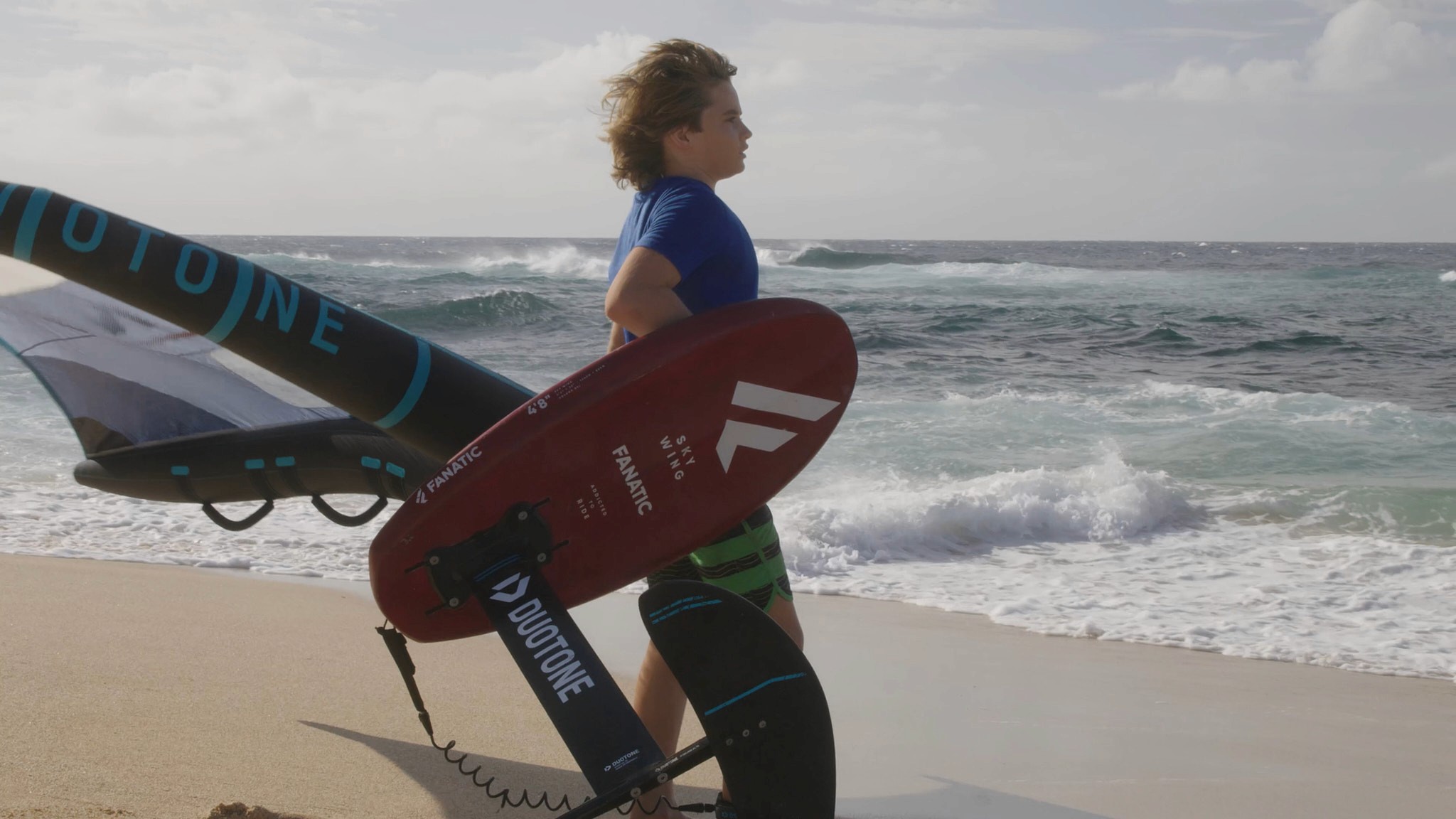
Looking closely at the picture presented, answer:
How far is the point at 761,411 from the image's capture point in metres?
1.97

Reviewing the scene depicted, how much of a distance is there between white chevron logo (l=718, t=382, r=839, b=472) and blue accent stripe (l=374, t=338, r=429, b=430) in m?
0.60

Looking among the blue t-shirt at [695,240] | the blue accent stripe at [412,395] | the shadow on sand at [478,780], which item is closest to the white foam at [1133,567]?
the shadow on sand at [478,780]

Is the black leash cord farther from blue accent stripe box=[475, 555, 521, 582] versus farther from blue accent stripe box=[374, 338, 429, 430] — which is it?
blue accent stripe box=[374, 338, 429, 430]

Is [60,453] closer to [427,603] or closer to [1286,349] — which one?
[427,603]

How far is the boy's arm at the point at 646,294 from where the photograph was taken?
5.85ft

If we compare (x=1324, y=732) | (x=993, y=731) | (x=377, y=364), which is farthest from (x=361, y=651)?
(x=1324, y=732)

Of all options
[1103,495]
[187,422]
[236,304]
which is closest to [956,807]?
[236,304]

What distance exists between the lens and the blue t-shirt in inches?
70.3

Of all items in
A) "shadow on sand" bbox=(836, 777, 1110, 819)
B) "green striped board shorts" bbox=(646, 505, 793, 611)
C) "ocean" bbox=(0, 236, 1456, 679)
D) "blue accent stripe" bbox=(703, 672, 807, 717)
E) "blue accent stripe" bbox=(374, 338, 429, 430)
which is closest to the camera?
"blue accent stripe" bbox=(703, 672, 807, 717)

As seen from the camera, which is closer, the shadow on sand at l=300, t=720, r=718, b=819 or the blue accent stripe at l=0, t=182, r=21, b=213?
the blue accent stripe at l=0, t=182, r=21, b=213

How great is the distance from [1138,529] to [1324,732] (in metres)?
2.72

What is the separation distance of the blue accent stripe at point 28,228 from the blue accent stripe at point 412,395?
2.09 ft

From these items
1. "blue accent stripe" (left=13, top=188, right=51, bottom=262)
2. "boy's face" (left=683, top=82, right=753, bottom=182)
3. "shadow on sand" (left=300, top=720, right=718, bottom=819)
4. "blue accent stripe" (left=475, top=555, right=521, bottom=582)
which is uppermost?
"boy's face" (left=683, top=82, right=753, bottom=182)

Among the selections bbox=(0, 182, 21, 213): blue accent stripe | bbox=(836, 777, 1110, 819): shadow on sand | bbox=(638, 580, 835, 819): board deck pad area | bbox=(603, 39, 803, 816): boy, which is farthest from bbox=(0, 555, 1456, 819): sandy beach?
bbox=(0, 182, 21, 213): blue accent stripe
